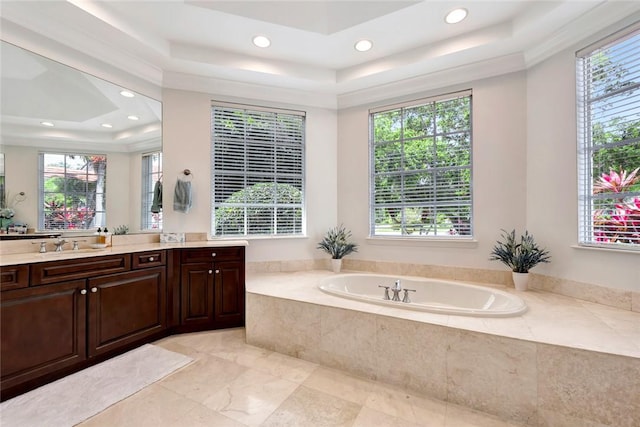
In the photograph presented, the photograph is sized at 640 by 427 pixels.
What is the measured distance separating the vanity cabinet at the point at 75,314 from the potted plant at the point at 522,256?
3307 mm

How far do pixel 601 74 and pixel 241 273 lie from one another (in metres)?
3.62

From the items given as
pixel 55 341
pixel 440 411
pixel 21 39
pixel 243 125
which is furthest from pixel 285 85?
pixel 440 411

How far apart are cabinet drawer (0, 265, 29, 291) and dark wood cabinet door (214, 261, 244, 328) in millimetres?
1360

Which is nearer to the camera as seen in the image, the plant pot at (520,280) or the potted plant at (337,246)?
the plant pot at (520,280)

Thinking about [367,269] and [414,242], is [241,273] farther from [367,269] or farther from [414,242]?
[414,242]

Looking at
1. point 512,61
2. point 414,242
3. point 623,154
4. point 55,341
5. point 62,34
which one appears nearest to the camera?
point 55,341

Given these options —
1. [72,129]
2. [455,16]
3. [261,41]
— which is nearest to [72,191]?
[72,129]

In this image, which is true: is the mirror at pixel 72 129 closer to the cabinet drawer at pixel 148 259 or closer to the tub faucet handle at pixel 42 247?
the tub faucet handle at pixel 42 247

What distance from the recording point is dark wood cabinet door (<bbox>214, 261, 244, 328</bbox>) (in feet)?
9.50

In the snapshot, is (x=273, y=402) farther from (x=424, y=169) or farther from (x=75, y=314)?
(x=424, y=169)

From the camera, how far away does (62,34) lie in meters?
2.35

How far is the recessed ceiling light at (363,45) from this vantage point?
9.39 ft

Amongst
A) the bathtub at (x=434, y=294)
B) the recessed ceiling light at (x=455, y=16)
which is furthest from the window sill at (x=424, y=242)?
the recessed ceiling light at (x=455, y=16)

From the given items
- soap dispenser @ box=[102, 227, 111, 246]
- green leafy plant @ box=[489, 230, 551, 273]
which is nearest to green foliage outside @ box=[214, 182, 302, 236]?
soap dispenser @ box=[102, 227, 111, 246]
